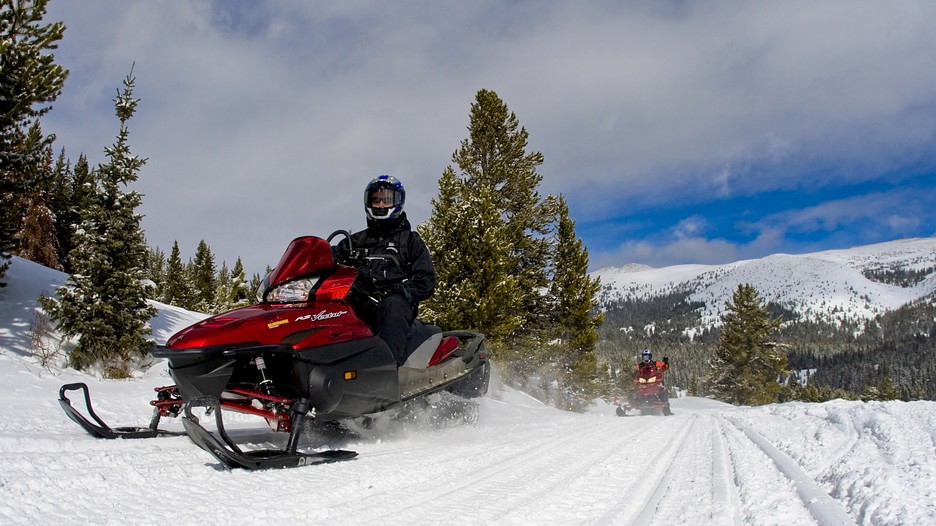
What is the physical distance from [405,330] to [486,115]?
17.4 meters

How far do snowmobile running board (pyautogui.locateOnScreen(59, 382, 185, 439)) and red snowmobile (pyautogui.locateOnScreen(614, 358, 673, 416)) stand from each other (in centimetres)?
1575

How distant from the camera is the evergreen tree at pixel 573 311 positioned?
23.1m

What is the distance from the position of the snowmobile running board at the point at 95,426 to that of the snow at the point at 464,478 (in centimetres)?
9

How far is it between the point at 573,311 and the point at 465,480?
2043 centimetres

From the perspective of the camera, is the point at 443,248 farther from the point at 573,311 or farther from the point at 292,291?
the point at 292,291

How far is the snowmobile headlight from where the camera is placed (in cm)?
410

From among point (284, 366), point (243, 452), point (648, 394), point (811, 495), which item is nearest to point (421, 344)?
point (284, 366)

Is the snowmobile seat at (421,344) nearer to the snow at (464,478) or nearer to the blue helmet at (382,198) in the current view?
the snow at (464,478)

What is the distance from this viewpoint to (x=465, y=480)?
3248 millimetres

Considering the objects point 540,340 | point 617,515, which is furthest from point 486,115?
point 617,515

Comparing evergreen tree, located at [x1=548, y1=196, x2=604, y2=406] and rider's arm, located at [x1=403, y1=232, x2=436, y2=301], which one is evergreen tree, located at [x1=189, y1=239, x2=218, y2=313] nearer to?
evergreen tree, located at [x1=548, y1=196, x2=604, y2=406]

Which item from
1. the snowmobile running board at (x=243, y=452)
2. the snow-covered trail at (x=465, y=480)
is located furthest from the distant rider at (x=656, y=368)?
the snowmobile running board at (x=243, y=452)

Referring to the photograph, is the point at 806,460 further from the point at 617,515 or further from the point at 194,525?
the point at 194,525

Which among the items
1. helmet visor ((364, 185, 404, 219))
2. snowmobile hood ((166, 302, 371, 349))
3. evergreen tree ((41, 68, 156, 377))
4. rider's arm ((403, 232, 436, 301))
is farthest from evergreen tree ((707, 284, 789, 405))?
snowmobile hood ((166, 302, 371, 349))
